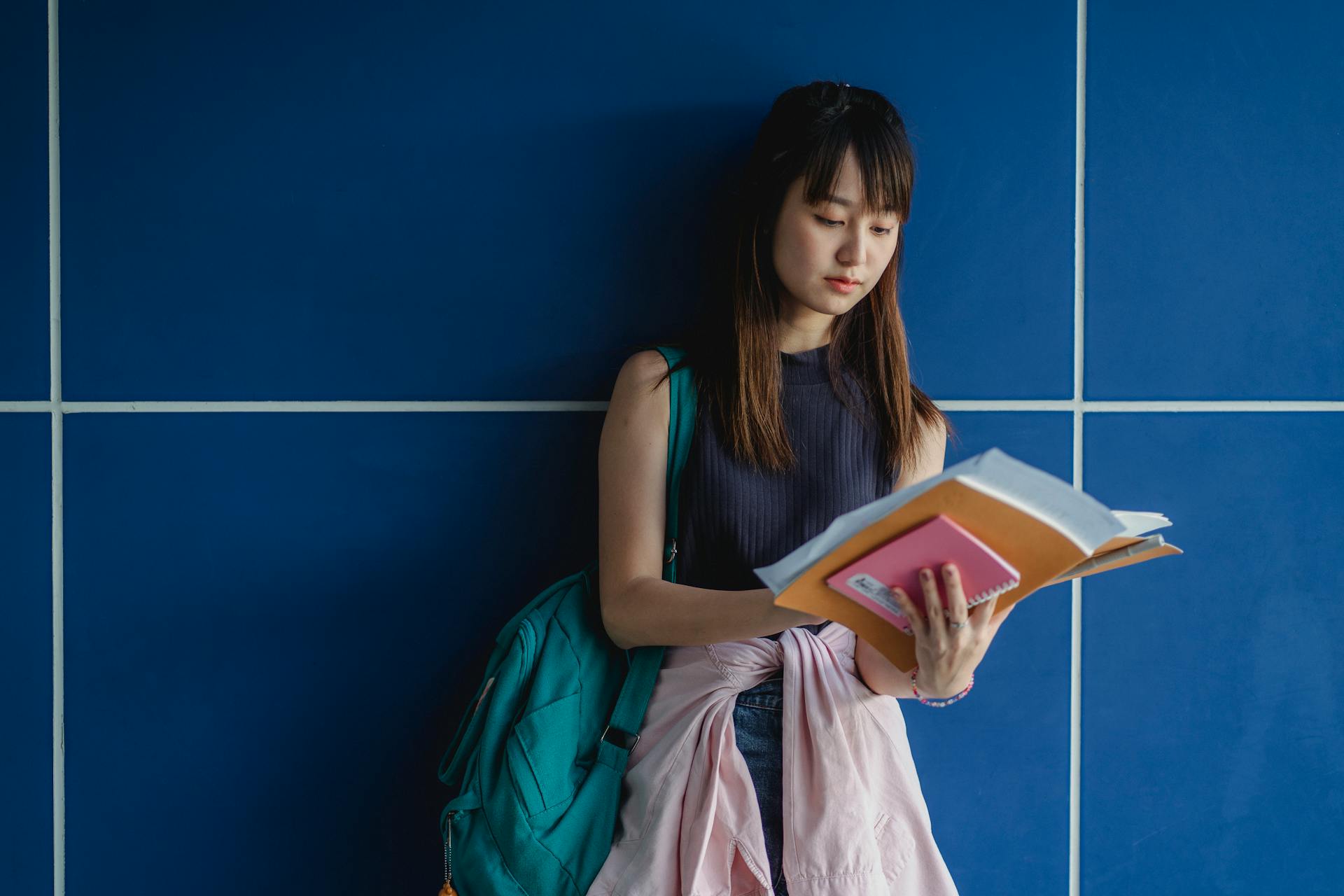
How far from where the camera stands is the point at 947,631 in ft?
3.43

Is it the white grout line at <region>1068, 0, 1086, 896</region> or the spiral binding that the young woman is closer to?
the spiral binding

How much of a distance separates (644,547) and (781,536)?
0.20 meters

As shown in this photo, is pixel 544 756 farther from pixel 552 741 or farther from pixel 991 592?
pixel 991 592

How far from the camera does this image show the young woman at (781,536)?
3.87 feet

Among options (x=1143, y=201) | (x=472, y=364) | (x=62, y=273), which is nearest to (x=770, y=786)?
(x=472, y=364)

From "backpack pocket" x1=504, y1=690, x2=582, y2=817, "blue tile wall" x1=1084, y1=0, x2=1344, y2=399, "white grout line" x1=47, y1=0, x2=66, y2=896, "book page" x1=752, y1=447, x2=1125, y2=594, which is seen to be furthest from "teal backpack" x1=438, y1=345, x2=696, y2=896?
"blue tile wall" x1=1084, y1=0, x2=1344, y2=399

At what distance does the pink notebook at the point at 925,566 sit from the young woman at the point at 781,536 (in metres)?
0.10

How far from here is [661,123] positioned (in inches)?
57.7

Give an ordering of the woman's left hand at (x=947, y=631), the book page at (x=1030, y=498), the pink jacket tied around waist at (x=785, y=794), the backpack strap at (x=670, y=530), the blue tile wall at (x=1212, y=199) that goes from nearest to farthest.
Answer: the book page at (x=1030, y=498) < the woman's left hand at (x=947, y=631) < the pink jacket tied around waist at (x=785, y=794) < the backpack strap at (x=670, y=530) < the blue tile wall at (x=1212, y=199)

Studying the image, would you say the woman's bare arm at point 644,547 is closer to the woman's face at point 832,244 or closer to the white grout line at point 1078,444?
the woman's face at point 832,244

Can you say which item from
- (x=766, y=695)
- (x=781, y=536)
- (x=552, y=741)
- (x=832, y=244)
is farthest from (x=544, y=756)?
(x=832, y=244)

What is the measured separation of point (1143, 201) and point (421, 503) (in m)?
1.26

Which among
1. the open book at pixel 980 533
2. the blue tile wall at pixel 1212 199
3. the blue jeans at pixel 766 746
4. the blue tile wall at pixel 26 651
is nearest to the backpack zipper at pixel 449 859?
the blue jeans at pixel 766 746

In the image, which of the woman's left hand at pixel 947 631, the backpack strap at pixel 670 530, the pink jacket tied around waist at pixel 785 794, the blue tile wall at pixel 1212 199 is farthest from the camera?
the blue tile wall at pixel 1212 199
